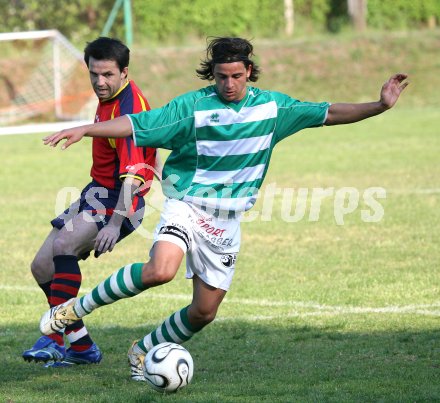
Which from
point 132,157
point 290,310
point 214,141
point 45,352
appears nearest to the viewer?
point 214,141

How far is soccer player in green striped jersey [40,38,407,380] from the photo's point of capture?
584cm

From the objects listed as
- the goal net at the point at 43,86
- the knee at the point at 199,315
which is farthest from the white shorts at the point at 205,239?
the goal net at the point at 43,86

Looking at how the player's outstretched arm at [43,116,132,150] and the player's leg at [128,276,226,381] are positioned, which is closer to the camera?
the player's outstretched arm at [43,116,132,150]

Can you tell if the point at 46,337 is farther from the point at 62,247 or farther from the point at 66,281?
the point at 62,247

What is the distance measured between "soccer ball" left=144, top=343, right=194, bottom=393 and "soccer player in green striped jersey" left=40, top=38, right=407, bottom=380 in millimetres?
391

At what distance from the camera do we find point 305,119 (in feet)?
20.2

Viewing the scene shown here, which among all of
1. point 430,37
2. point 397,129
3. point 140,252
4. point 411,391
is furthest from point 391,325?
point 430,37

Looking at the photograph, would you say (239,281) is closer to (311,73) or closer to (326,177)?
(326,177)

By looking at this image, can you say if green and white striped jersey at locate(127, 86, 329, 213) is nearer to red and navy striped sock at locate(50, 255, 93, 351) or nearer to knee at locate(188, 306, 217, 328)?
knee at locate(188, 306, 217, 328)

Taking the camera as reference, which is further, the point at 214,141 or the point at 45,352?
the point at 45,352

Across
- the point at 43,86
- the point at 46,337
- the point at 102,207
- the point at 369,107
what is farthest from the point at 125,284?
the point at 43,86

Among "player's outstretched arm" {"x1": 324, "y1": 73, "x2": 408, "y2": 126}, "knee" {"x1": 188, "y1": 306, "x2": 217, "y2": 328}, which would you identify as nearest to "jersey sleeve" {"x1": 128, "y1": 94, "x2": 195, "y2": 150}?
"player's outstretched arm" {"x1": 324, "y1": 73, "x2": 408, "y2": 126}

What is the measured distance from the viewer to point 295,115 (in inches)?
242

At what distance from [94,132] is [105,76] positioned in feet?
3.53
